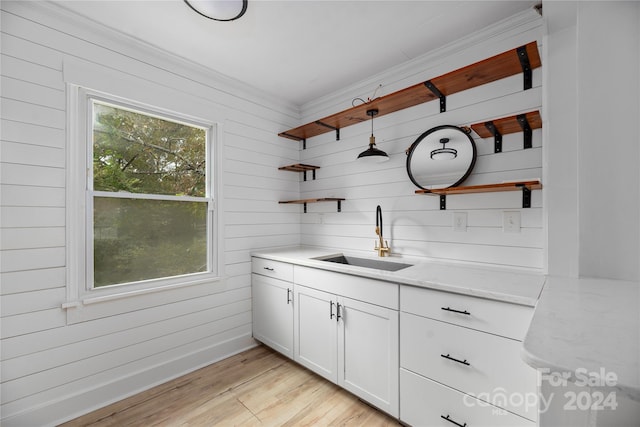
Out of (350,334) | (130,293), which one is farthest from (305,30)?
(130,293)

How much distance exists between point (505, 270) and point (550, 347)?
1.41 m

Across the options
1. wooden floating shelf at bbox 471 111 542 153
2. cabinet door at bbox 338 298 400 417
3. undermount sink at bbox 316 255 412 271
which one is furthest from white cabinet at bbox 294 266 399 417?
wooden floating shelf at bbox 471 111 542 153

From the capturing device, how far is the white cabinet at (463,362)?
1.29 m

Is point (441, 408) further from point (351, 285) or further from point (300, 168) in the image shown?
point (300, 168)

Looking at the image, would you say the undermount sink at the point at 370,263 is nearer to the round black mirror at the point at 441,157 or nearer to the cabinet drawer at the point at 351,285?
the cabinet drawer at the point at 351,285

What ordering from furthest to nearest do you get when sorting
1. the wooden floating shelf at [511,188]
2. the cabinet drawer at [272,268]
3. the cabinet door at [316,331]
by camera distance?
the cabinet drawer at [272,268]
the cabinet door at [316,331]
the wooden floating shelf at [511,188]

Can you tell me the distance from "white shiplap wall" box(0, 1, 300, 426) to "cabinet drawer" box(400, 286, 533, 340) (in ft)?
5.77

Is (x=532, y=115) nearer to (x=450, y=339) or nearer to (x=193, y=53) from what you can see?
(x=450, y=339)

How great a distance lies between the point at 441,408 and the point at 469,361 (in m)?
0.33

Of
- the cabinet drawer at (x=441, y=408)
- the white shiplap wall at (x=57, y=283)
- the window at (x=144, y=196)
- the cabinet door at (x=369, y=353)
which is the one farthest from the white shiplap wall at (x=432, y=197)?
the window at (x=144, y=196)

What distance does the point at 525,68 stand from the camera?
5.74 feet

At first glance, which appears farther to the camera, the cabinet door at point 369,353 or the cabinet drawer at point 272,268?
the cabinet drawer at point 272,268

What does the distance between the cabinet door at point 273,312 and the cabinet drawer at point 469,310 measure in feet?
3.61

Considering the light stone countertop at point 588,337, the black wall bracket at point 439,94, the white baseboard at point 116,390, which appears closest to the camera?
the light stone countertop at point 588,337
